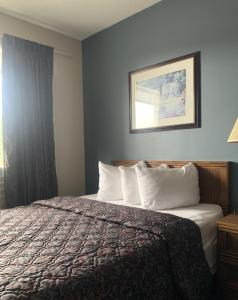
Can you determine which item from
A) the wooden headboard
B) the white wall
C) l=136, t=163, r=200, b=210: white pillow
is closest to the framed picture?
the wooden headboard

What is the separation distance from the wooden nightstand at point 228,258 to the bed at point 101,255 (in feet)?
0.40

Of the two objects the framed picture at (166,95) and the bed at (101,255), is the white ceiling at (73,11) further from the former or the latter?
the bed at (101,255)

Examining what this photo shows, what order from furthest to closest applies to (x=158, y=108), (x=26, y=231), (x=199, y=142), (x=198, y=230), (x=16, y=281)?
(x=158, y=108)
(x=199, y=142)
(x=198, y=230)
(x=26, y=231)
(x=16, y=281)

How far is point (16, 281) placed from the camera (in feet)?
3.18

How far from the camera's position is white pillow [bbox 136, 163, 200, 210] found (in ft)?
6.85

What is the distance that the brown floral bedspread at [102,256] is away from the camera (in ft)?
3.30

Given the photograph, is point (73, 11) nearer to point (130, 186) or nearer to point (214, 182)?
point (130, 186)

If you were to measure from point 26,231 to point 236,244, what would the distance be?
135 cm

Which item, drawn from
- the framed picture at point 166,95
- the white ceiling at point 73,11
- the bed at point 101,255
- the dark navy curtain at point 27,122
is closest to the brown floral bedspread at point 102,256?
the bed at point 101,255

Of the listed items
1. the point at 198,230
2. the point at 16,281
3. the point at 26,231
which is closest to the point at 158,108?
the point at 198,230

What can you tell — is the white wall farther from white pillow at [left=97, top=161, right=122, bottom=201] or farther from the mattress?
the mattress

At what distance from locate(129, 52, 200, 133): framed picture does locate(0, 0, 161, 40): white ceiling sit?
659mm

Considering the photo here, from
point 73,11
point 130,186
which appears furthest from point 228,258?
point 73,11

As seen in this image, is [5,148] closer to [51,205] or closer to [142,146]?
[51,205]
